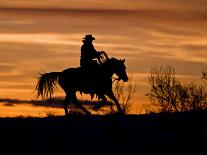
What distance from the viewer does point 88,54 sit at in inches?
1196

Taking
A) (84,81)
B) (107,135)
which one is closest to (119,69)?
(84,81)

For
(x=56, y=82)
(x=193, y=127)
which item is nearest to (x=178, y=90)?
(x=56, y=82)

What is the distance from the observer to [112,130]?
75.0 ft

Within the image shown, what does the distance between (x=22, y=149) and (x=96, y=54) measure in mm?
9416

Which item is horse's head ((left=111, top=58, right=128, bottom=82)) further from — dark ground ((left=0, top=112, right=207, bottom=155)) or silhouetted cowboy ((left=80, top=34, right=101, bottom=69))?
dark ground ((left=0, top=112, right=207, bottom=155))

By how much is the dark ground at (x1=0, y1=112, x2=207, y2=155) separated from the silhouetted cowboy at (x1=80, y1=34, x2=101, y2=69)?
5735mm

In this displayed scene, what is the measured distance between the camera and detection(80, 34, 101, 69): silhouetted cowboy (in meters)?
30.4

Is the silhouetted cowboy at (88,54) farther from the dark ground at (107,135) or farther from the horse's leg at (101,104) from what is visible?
the dark ground at (107,135)

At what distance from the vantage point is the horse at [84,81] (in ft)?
102

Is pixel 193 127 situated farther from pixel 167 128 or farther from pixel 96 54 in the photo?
pixel 96 54

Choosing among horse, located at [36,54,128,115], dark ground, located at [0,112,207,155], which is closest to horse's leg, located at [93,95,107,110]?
horse, located at [36,54,128,115]

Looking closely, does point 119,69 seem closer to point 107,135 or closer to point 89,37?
point 89,37

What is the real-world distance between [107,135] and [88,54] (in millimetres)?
8338

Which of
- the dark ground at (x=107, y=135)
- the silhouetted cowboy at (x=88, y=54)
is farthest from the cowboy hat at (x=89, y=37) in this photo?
the dark ground at (x=107, y=135)
